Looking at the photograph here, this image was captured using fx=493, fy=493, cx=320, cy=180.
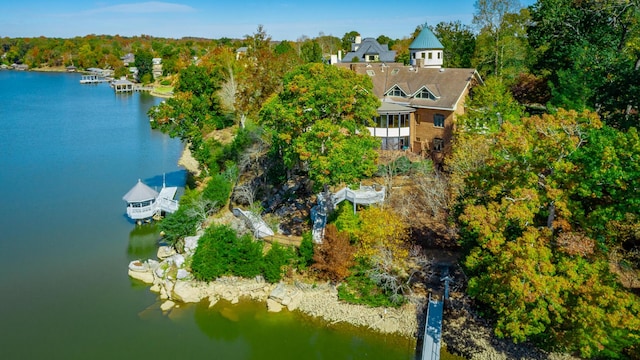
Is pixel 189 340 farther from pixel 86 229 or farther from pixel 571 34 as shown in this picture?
pixel 571 34

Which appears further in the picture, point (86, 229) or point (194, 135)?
point (194, 135)

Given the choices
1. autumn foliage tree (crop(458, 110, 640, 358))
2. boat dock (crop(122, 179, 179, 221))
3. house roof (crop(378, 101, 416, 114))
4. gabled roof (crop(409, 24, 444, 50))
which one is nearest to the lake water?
boat dock (crop(122, 179, 179, 221))

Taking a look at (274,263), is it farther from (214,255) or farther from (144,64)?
(144,64)

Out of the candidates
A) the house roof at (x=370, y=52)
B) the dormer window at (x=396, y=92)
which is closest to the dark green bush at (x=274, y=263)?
the dormer window at (x=396, y=92)

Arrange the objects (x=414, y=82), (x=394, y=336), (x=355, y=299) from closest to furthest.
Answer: (x=394, y=336) → (x=355, y=299) → (x=414, y=82)

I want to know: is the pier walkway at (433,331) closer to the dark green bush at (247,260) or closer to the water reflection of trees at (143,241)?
the dark green bush at (247,260)

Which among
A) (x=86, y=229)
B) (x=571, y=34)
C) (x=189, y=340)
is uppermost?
(x=571, y=34)

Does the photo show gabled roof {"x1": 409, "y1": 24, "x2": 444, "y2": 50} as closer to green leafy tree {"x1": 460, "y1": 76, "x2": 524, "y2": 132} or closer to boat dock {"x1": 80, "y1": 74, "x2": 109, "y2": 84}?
green leafy tree {"x1": 460, "y1": 76, "x2": 524, "y2": 132}

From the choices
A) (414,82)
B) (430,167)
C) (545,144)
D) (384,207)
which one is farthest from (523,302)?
(414,82)
